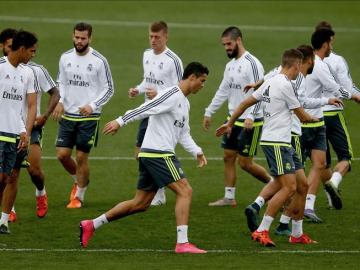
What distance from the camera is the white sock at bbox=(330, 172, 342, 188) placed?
18848 millimetres

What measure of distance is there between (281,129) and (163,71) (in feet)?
12.6

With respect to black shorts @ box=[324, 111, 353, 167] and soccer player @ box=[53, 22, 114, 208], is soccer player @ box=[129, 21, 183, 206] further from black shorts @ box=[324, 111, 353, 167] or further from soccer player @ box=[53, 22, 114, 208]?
black shorts @ box=[324, 111, 353, 167]

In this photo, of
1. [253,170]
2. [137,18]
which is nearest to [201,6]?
[137,18]

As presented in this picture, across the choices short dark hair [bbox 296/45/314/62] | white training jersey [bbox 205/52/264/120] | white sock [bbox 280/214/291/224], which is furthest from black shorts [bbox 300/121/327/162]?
short dark hair [bbox 296/45/314/62]

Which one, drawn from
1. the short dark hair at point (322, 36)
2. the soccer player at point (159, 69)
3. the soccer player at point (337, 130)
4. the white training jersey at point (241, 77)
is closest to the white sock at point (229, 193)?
the soccer player at point (159, 69)

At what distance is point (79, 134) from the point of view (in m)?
19.3

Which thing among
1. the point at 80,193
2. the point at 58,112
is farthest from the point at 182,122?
the point at 80,193

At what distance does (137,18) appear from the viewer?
1522 inches

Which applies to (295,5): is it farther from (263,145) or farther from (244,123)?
(263,145)

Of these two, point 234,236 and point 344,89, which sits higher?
point 344,89

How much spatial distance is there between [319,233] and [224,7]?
2432cm

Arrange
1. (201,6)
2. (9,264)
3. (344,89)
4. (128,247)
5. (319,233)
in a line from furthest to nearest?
(201,6) → (344,89) → (319,233) → (128,247) → (9,264)

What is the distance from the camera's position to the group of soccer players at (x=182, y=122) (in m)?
15.8

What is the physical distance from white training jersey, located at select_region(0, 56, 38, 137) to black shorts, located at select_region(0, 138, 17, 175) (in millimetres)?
139
